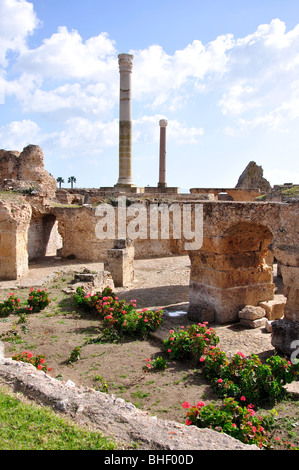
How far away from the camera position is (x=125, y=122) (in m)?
24.5

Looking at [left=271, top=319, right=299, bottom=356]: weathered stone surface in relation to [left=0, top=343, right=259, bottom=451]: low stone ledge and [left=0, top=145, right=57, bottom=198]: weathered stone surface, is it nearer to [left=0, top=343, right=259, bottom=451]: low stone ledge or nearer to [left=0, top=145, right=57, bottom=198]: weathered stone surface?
[left=0, top=343, right=259, bottom=451]: low stone ledge

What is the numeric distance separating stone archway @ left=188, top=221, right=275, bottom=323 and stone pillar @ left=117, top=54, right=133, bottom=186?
16301 millimetres

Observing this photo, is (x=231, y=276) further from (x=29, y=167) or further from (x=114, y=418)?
(x=29, y=167)

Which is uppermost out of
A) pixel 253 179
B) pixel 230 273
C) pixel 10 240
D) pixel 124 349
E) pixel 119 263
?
pixel 253 179

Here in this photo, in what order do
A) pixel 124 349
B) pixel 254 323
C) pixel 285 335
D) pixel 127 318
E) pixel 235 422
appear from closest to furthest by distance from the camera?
1. pixel 235 422
2. pixel 285 335
3. pixel 124 349
4. pixel 127 318
5. pixel 254 323

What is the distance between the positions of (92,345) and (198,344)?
2.06m

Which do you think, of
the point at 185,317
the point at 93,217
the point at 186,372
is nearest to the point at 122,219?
the point at 93,217

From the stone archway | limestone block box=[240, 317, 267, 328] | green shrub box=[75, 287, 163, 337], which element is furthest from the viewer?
the stone archway

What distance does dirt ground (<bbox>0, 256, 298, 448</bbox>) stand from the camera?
17.9 ft

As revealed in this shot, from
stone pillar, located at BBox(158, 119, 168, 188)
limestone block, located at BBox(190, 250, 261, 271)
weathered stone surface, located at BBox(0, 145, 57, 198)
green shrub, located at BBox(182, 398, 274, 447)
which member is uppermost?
stone pillar, located at BBox(158, 119, 168, 188)

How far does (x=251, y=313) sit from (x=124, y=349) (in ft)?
10.2

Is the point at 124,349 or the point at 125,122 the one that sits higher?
the point at 125,122

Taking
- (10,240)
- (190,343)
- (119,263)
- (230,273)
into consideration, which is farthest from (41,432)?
(10,240)

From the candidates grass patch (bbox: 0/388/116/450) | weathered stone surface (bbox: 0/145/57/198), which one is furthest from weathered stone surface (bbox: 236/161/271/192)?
grass patch (bbox: 0/388/116/450)
